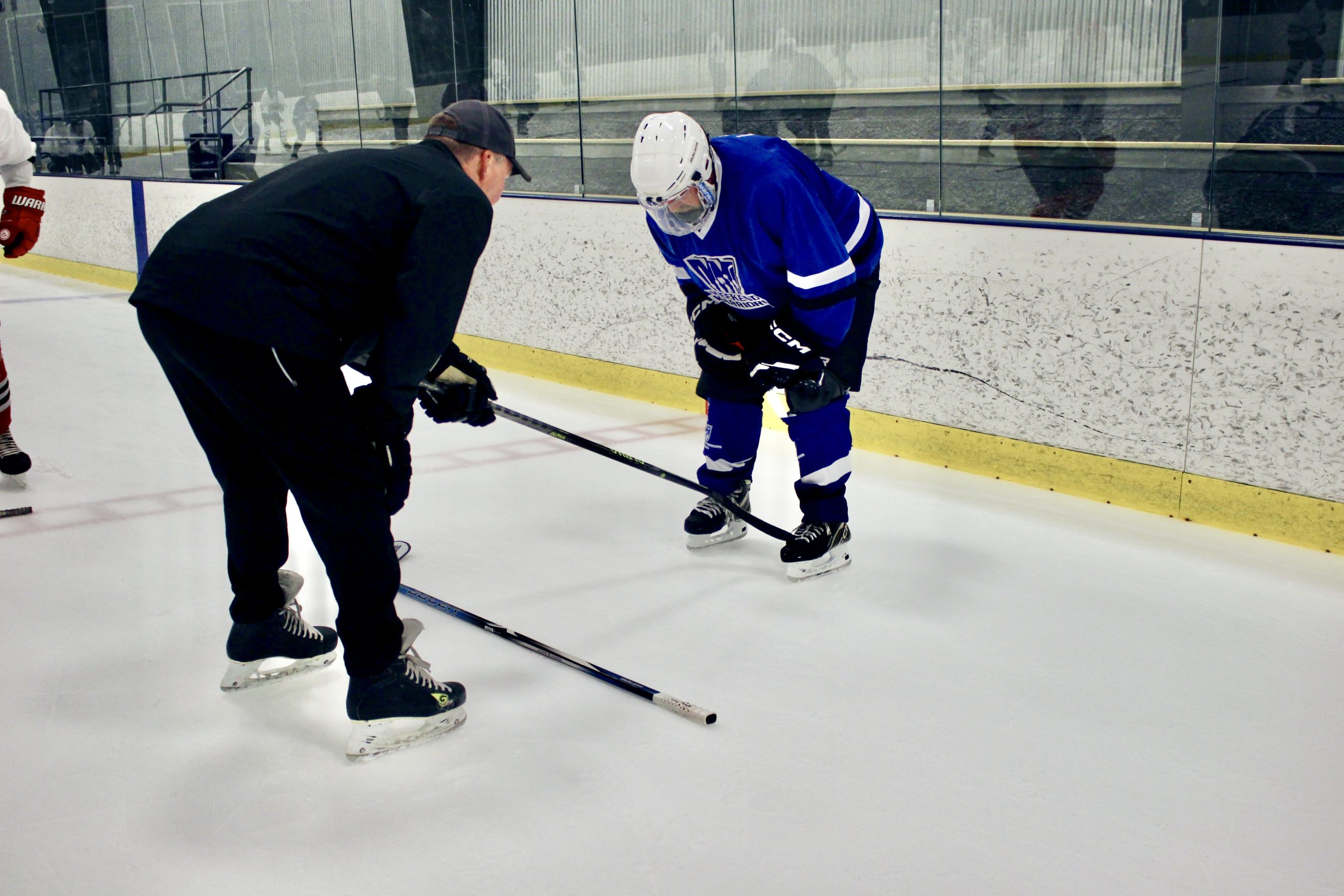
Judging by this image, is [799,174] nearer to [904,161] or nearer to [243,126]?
[904,161]

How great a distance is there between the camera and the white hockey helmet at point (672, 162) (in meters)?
2.49

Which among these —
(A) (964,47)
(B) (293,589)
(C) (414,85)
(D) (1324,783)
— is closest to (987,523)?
(D) (1324,783)

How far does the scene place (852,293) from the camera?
268cm

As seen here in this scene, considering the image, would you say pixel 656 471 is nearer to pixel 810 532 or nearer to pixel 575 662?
pixel 810 532

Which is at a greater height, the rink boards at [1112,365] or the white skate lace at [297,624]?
the rink boards at [1112,365]

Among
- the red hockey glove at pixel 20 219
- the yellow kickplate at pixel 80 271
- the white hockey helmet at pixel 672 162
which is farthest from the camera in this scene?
the yellow kickplate at pixel 80 271

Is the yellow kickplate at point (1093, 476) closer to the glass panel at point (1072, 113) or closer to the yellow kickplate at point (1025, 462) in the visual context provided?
the yellow kickplate at point (1025, 462)

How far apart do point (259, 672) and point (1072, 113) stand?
117 inches

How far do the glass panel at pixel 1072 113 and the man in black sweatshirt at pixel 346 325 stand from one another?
7.24 ft

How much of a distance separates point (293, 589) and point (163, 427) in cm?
248

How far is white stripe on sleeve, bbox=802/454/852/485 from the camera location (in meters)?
2.93

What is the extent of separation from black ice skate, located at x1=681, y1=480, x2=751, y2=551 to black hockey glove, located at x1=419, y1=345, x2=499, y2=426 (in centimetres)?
98

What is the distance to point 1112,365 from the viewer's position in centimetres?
333

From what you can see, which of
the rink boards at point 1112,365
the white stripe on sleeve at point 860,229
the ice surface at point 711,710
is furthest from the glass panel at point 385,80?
the white stripe on sleeve at point 860,229
